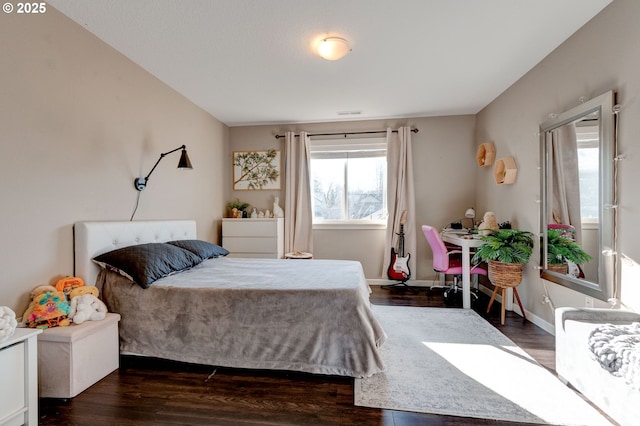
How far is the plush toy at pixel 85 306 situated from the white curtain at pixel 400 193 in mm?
3499

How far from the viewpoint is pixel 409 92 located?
11.4ft

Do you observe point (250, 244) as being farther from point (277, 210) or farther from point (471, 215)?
point (471, 215)

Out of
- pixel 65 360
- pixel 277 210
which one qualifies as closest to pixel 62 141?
pixel 65 360

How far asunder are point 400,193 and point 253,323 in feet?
10.2

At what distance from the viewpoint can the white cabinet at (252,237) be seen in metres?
4.24

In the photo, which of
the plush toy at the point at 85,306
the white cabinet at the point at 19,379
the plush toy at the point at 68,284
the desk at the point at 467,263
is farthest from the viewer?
the desk at the point at 467,263

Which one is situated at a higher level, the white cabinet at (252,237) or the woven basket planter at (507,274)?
the white cabinet at (252,237)

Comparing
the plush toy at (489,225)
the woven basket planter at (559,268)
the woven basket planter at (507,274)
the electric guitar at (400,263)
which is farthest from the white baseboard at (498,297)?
the plush toy at (489,225)

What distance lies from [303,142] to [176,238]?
237 cm

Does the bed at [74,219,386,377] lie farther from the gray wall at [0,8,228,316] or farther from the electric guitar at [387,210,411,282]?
the electric guitar at [387,210,411,282]

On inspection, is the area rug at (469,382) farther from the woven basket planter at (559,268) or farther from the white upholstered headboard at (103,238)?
the white upholstered headboard at (103,238)

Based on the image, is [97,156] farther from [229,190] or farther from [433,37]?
[433,37]

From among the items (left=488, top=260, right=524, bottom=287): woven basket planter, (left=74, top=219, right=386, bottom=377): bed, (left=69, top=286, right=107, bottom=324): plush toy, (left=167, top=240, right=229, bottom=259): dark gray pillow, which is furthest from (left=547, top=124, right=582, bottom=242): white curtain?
(left=69, top=286, right=107, bottom=324): plush toy

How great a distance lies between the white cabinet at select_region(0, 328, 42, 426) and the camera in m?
1.37
